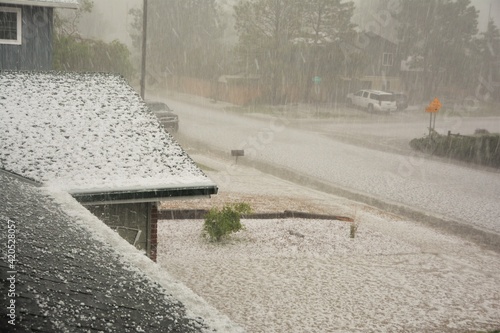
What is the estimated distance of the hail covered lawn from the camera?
920 cm

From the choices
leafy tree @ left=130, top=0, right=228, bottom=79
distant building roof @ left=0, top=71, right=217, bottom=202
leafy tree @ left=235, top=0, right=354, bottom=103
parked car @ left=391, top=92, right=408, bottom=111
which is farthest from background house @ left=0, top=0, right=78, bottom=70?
leafy tree @ left=130, top=0, right=228, bottom=79

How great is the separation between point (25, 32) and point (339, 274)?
939 cm

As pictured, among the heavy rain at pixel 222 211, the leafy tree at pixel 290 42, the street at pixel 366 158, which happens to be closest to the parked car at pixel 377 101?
the street at pixel 366 158

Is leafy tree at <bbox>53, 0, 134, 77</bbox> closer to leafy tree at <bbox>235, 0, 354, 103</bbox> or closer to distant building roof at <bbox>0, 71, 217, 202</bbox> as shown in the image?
leafy tree at <bbox>235, 0, 354, 103</bbox>

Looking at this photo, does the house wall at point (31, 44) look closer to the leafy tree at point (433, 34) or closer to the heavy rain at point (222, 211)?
the heavy rain at point (222, 211)

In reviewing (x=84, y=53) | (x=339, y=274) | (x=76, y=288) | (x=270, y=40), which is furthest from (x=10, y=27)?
(x=270, y=40)

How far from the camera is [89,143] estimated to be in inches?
308

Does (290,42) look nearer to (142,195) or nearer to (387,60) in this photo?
(387,60)

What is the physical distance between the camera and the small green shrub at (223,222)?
12477mm

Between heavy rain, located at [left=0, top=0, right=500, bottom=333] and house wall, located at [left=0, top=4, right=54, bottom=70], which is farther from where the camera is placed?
house wall, located at [left=0, top=4, right=54, bottom=70]

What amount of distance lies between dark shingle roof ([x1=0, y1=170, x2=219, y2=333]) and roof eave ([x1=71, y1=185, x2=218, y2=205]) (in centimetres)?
186

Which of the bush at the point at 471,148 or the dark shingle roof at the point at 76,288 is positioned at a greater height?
the dark shingle roof at the point at 76,288

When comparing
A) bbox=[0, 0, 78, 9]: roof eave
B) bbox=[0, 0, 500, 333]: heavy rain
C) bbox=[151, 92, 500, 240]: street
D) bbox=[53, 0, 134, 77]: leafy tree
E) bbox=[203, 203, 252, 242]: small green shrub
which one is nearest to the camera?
bbox=[0, 0, 500, 333]: heavy rain

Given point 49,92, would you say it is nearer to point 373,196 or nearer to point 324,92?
point 373,196
